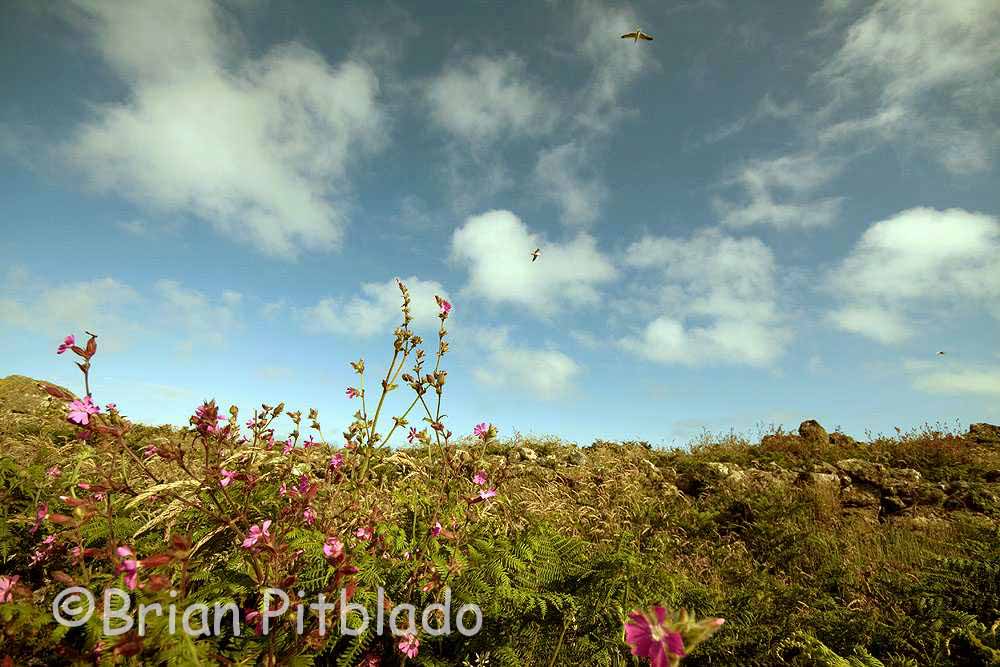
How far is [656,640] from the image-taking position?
3.79 feet

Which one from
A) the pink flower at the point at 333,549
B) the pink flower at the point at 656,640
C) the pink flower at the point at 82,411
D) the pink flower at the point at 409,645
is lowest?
the pink flower at the point at 409,645

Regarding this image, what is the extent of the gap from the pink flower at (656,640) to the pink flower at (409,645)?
3.84 ft

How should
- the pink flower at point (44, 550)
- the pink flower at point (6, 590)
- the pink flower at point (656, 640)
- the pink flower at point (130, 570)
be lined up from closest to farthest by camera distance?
the pink flower at point (656, 640) → the pink flower at point (130, 570) → the pink flower at point (6, 590) → the pink flower at point (44, 550)

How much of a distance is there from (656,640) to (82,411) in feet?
7.28

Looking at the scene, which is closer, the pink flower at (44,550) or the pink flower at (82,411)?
the pink flower at (82,411)

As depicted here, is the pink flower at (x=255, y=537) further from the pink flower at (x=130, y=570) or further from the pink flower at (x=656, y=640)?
the pink flower at (x=656, y=640)

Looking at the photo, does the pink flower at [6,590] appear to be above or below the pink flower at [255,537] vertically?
below

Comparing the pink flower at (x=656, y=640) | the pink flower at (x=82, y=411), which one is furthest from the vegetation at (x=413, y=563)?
the pink flower at (x=656, y=640)

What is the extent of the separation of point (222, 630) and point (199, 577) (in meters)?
0.25

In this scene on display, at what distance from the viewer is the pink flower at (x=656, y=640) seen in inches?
44.0

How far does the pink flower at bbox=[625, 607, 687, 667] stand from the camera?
1.12 metres

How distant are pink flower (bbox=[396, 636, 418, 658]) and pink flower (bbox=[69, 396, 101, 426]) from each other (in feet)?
4.96

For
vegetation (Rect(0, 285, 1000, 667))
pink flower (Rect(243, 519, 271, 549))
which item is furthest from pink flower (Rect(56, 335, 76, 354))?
pink flower (Rect(243, 519, 271, 549))

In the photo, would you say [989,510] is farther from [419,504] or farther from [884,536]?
[419,504]
